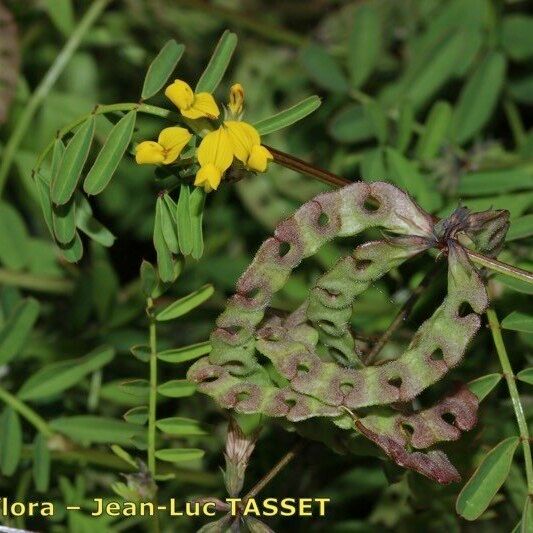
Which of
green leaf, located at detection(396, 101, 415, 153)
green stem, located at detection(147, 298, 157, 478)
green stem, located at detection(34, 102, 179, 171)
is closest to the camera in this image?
green stem, located at detection(34, 102, 179, 171)

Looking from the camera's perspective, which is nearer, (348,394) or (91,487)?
(348,394)

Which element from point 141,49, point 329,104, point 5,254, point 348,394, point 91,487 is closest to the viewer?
point 348,394

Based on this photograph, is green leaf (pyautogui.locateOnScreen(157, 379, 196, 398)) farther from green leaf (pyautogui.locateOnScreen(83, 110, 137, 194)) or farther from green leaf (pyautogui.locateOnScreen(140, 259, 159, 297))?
green leaf (pyautogui.locateOnScreen(83, 110, 137, 194))

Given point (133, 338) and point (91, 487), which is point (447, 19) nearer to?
A: point (133, 338)

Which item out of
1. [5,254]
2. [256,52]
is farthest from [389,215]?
[256,52]

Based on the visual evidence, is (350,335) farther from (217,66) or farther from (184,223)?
(217,66)

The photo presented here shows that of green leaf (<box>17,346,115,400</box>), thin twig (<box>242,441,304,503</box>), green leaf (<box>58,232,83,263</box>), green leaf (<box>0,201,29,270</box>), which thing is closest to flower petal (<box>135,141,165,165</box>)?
green leaf (<box>58,232,83,263</box>)
